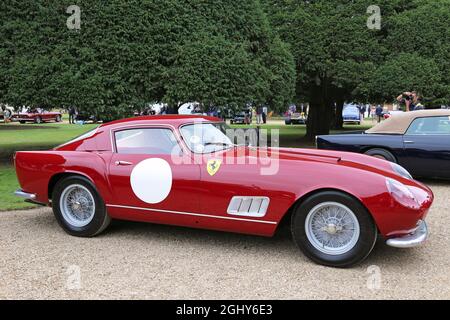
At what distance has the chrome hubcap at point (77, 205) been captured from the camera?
4953 millimetres

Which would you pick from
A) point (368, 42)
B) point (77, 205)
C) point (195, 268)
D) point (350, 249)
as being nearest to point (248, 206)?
point (195, 268)

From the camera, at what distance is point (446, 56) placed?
13742mm

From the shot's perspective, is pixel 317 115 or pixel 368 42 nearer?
pixel 368 42

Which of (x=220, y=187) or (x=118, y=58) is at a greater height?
(x=118, y=58)

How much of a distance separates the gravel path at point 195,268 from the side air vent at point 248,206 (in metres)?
0.43

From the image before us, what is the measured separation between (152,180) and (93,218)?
0.89 metres

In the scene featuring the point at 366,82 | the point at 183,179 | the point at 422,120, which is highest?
the point at 366,82

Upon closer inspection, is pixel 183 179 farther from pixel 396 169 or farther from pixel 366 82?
pixel 366 82

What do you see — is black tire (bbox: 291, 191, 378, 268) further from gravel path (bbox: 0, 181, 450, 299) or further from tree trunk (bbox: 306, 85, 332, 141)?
tree trunk (bbox: 306, 85, 332, 141)

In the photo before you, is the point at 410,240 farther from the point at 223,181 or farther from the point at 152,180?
the point at 152,180

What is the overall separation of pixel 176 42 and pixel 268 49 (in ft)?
9.32

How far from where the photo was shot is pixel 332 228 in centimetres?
391

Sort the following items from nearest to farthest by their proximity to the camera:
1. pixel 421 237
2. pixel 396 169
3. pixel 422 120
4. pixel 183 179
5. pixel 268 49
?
pixel 421 237
pixel 183 179
pixel 396 169
pixel 422 120
pixel 268 49

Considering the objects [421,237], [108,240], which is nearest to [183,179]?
[108,240]
